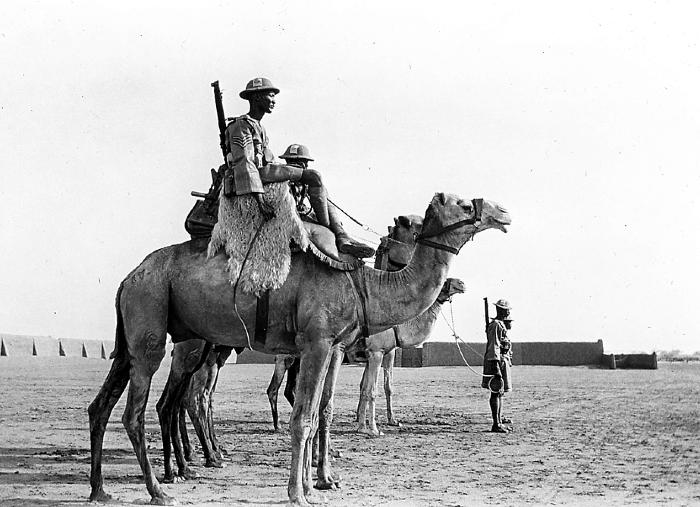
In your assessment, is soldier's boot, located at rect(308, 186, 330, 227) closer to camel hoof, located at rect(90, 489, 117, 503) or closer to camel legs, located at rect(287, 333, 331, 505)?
camel legs, located at rect(287, 333, 331, 505)

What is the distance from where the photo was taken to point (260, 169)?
10.4 m

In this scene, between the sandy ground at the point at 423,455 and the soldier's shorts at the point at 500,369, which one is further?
Result: the soldier's shorts at the point at 500,369

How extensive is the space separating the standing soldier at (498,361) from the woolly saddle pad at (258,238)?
8.82 meters

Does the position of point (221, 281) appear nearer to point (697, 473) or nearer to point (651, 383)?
point (697, 473)

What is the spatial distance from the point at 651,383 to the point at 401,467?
27251 millimetres

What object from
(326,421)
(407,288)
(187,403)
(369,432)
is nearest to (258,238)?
(407,288)

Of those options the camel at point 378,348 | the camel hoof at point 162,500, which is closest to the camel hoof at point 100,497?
the camel hoof at point 162,500

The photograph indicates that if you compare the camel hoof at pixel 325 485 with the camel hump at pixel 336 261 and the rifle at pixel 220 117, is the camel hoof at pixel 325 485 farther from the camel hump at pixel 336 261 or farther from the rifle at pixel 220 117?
the rifle at pixel 220 117

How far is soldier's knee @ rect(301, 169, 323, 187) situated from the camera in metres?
10.5

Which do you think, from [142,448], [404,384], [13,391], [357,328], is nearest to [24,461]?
[142,448]

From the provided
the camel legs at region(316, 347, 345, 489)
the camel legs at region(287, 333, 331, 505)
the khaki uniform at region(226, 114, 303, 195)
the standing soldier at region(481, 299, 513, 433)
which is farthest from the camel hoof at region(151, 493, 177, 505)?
the standing soldier at region(481, 299, 513, 433)

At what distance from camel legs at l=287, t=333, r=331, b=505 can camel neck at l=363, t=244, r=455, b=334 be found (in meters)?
0.75

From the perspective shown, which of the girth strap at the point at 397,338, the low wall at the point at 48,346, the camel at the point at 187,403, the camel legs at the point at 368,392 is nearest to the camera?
the camel at the point at 187,403

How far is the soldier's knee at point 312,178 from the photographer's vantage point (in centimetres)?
1055
